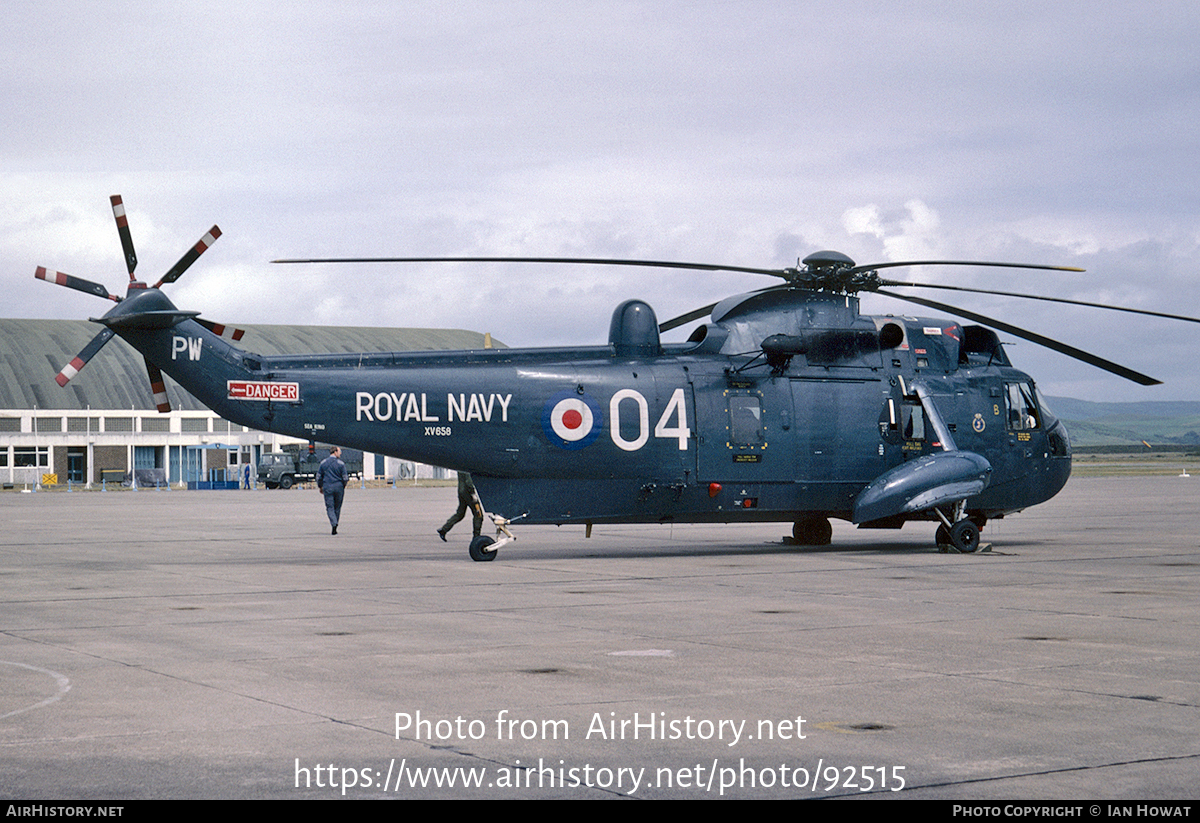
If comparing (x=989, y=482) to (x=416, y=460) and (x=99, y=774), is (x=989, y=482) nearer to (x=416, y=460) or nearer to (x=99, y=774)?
(x=416, y=460)

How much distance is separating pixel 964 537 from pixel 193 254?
12.9m

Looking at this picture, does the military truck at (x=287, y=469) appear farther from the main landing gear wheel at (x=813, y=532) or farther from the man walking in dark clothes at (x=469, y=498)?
the main landing gear wheel at (x=813, y=532)

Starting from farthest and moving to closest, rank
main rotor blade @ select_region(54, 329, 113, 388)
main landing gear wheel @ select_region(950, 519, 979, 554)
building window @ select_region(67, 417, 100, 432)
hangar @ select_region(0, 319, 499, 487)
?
1. building window @ select_region(67, 417, 100, 432)
2. hangar @ select_region(0, 319, 499, 487)
3. main landing gear wheel @ select_region(950, 519, 979, 554)
4. main rotor blade @ select_region(54, 329, 113, 388)

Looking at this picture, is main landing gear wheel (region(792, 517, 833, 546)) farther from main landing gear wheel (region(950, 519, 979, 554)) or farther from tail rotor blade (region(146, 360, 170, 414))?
tail rotor blade (region(146, 360, 170, 414))

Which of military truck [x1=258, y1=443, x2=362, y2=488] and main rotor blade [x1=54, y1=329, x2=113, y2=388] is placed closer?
main rotor blade [x1=54, y1=329, x2=113, y2=388]

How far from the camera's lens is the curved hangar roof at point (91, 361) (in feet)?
283

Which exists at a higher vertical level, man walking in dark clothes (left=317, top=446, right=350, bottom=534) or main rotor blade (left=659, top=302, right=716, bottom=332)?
main rotor blade (left=659, top=302, right=716, bottom=332)

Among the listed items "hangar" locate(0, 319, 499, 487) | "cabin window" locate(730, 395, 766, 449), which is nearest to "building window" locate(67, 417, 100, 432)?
"hangar" locate(0, 319, 499, 487)

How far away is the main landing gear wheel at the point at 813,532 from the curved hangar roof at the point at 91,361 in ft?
197

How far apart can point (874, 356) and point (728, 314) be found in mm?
2718

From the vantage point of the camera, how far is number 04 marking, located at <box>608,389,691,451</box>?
20.9 metres

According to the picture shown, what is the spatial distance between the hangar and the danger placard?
63421 mm

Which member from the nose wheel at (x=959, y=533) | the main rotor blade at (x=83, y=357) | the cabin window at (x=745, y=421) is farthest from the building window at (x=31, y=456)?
the nose wheel at (x=959, y=533)
